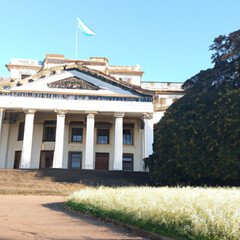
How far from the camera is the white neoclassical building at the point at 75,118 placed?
99.1 feet

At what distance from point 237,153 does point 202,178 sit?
311 cm

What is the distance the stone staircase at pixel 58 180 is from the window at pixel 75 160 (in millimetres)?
7501

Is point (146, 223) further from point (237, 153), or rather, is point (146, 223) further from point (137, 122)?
point (137, 122)

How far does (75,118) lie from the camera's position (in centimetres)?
3425

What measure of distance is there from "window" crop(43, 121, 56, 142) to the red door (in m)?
4.65

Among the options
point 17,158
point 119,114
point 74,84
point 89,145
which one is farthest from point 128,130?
point 17,158

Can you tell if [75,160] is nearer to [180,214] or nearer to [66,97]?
[66,97]

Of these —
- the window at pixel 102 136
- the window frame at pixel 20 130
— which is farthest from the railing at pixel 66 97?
the window frame at pixel 20 130

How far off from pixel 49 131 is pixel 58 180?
11.1 meters

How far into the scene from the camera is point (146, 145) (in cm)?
3028

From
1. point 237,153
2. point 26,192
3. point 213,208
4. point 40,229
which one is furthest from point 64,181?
point 213,208

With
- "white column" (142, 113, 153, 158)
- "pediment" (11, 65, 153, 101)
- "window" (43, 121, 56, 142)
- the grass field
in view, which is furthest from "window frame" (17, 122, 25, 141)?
the grass field

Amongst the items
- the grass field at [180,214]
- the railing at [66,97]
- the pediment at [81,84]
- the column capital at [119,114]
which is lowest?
the grass field at [180,214]

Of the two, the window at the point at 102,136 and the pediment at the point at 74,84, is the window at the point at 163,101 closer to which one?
the window at the point at 102,136
